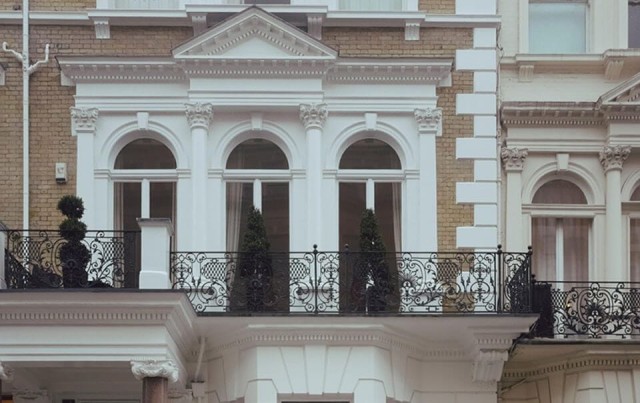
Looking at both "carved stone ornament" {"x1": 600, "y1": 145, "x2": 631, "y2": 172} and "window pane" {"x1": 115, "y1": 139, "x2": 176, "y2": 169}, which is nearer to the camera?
"window pane" {"x1": 115, "y1": 139, "x2": 176, "y2": 169}

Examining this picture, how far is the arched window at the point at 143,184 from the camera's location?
26.2 meters

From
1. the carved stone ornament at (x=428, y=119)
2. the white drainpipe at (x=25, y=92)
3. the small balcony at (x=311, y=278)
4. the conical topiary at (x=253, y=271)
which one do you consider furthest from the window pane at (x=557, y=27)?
the white drainpipe at (x=25, y=92)

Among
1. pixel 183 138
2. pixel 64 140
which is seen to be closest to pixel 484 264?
pixel 183 138

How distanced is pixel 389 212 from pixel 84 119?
478 centimetres

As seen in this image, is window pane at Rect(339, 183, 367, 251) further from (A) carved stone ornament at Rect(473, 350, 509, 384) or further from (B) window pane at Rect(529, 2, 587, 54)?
(B) window pane at Rect(529, 2, 587, 54)

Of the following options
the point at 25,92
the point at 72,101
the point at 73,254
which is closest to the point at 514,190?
the point at 72,101

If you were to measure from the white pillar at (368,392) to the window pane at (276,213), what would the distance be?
8.76 ft

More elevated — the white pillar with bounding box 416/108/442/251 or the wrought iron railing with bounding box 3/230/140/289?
the white pillar with bounding box 416/108/442/251

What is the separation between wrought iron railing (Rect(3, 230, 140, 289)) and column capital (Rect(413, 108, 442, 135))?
4.63 meters

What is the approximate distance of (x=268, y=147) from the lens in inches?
1037

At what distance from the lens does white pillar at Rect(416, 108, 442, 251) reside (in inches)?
1016

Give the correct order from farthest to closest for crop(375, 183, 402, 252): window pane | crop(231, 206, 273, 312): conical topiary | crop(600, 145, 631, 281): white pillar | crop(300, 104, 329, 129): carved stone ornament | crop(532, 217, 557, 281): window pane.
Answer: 1. crop(532, 217, 557, 281): window pane
2. crop(600, 145, 631, 281): white pillar
3. crop(375, 183, 402, 252): window pane
4. crop(300, 104, 329, 129): carved stone ornament
5. crop(231, 206, 273, 312): conical topiary

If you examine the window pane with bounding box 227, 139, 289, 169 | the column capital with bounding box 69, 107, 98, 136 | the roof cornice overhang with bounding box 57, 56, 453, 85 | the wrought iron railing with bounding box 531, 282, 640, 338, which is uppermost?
the roof cornice overhang with bounding box 57, 56, 453, 85

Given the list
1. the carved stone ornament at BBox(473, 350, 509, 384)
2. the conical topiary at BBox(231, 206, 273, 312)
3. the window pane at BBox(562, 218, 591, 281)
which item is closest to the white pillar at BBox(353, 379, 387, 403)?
the carved stone ornament at BBox(473, 350, 509, 384)
